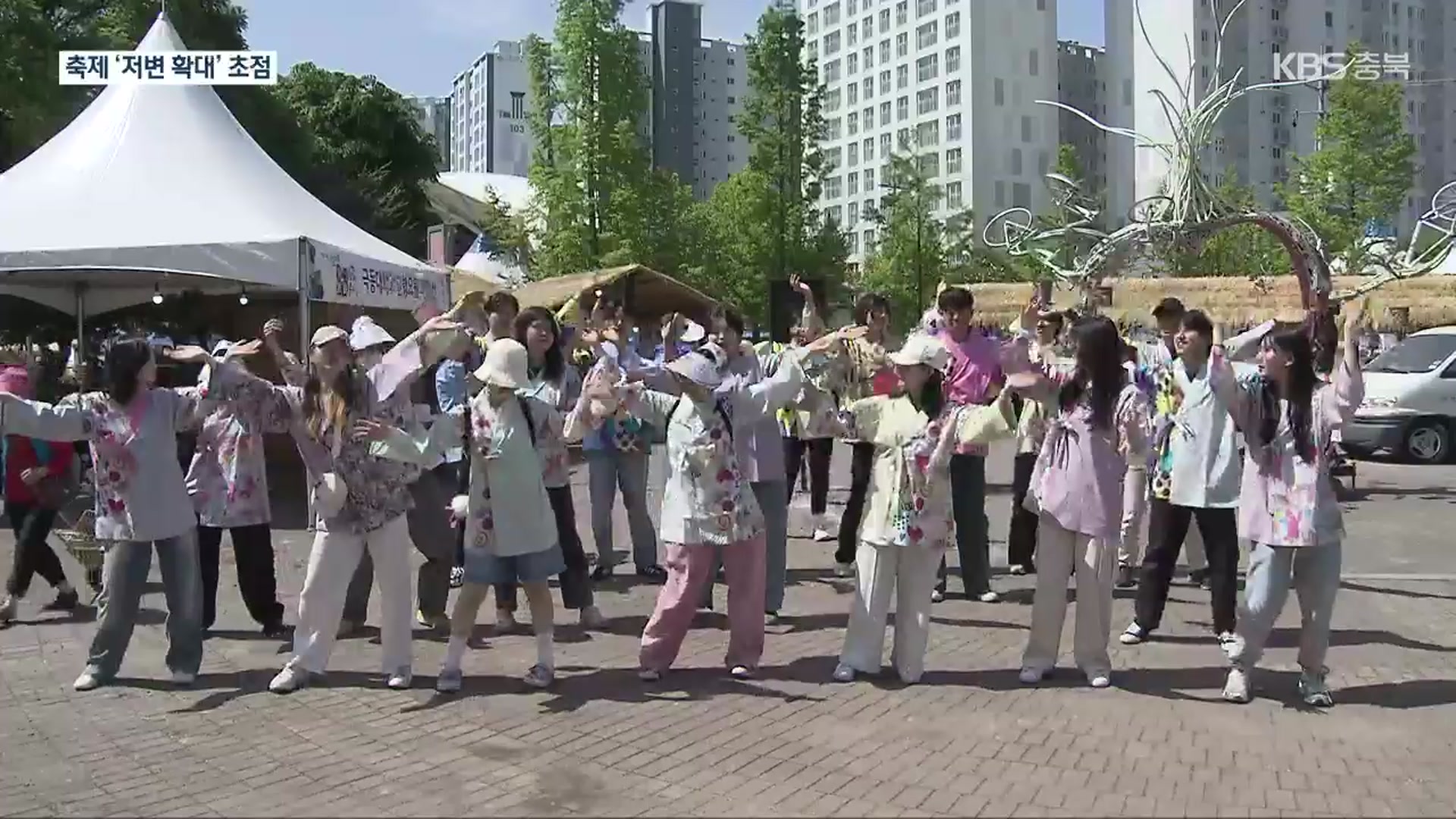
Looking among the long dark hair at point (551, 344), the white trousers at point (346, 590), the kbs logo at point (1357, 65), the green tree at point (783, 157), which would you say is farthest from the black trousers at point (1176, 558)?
the green tree at point (783, 157)

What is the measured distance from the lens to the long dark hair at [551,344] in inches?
271

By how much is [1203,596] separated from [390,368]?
17.2 feet

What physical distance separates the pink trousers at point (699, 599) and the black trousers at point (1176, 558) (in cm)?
219

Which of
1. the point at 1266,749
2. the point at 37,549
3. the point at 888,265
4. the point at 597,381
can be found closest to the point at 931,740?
the point at 1266,749

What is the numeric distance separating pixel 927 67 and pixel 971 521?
78139 mm

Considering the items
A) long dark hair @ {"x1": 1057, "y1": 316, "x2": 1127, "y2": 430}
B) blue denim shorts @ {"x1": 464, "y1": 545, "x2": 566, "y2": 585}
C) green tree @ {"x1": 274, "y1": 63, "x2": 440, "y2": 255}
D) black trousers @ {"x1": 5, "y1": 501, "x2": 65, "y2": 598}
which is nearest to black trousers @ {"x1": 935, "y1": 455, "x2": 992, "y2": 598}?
long dark hair @ {"x1": 1057, "y1": 316, "x2": 1127, "y2": 430}

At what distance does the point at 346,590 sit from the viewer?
5.90m

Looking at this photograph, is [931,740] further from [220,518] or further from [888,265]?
[888,265]

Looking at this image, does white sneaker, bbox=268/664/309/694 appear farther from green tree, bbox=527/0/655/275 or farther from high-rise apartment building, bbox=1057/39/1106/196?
high-rise apartment building, bbox=1057/39/1106/196

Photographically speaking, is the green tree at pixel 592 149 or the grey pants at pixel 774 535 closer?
the grey pants at pixel 774 535

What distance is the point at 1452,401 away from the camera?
1631 centimetres

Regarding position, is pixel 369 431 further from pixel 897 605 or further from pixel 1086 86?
pixel 1086 86

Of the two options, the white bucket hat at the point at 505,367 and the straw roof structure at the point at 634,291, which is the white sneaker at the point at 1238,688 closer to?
the white bucket hat at the point at 505,367

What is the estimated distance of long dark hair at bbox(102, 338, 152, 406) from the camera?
583 cm
